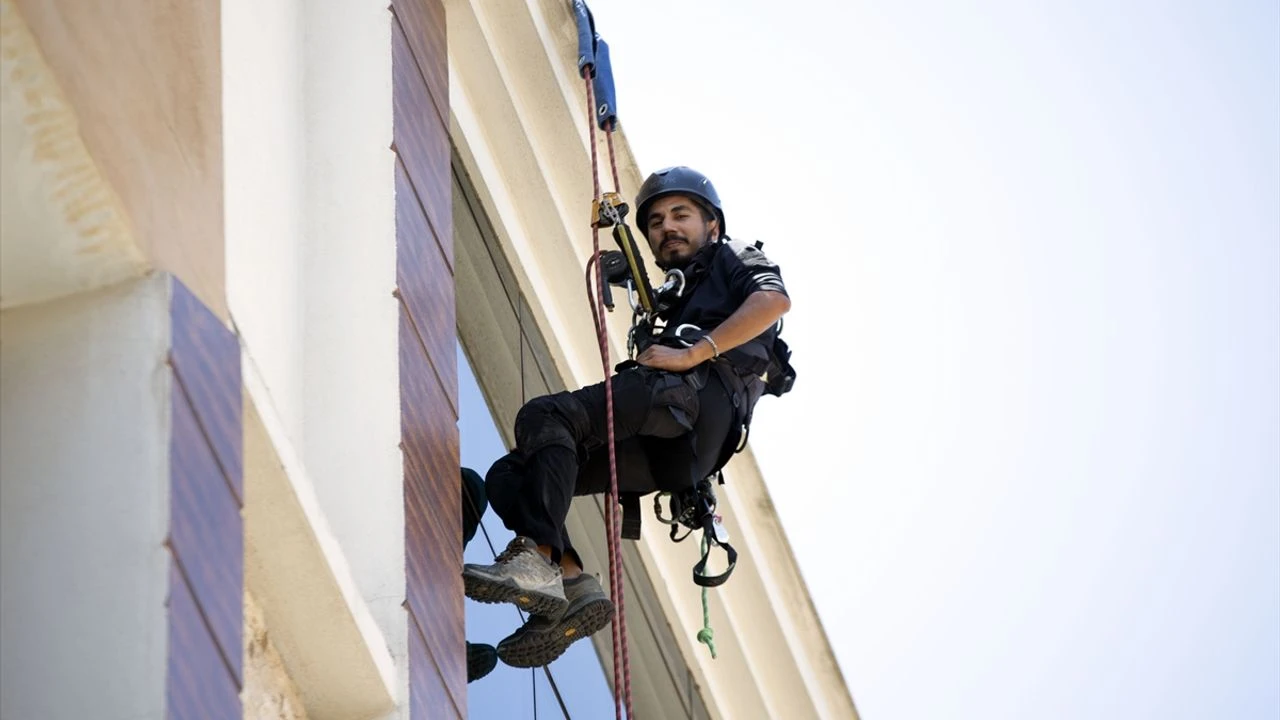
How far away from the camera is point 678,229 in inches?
293

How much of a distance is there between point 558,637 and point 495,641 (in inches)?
51.4

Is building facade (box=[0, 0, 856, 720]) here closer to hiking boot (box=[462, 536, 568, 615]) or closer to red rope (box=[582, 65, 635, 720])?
hiking boot (box=[462, 536, 568, 615])

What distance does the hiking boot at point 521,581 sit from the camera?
19.9 ft

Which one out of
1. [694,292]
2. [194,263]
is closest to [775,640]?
[694,292]

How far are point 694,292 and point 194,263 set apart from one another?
306 cm

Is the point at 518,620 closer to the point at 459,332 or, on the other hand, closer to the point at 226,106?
the point at 459,332

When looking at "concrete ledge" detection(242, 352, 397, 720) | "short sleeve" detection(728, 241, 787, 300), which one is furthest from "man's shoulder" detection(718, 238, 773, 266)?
"concrete ledge" detection(242, 352, 397, 720)

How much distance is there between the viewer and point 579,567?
6504 mm

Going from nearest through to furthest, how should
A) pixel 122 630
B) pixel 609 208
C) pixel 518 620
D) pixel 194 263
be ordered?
pixel 122 630, pixel 194 263, pixel 609 208, pixel 518 620

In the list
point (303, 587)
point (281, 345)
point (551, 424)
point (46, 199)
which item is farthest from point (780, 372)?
point (46, 199)

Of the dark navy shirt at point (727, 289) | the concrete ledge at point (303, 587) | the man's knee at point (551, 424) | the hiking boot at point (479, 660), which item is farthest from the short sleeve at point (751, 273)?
the concrete ledge at point (303, 587)

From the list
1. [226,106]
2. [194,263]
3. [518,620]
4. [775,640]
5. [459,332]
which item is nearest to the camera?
[194,263]

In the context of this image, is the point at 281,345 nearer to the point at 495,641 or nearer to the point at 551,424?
the point at 551,424

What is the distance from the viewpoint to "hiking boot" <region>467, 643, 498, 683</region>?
699 cm
